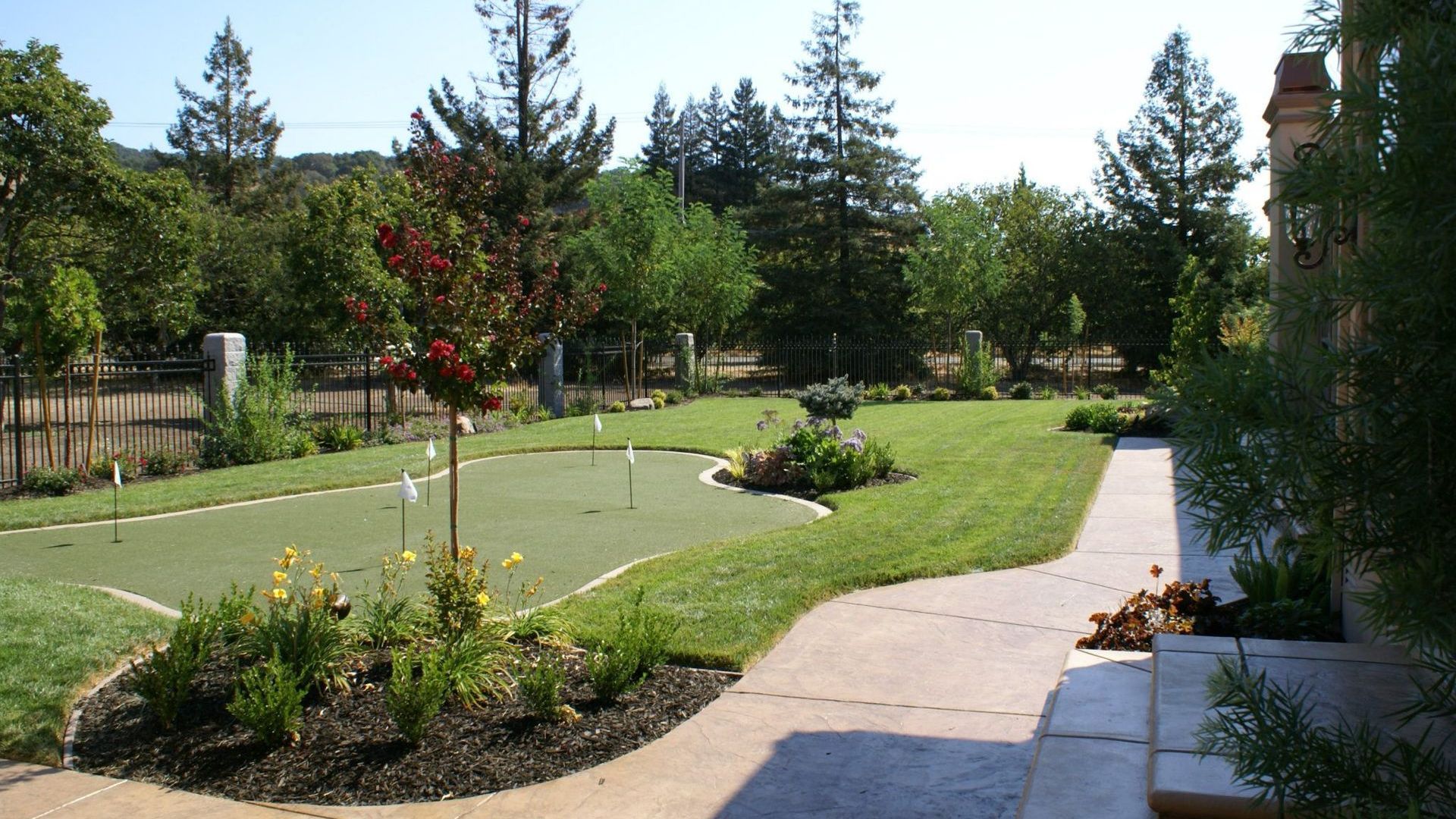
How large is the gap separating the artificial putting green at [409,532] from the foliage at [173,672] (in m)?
2.37

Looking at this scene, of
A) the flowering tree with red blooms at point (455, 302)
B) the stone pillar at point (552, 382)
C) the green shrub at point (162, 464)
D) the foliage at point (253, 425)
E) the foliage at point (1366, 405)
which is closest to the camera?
the foliage at point (1366, 405)

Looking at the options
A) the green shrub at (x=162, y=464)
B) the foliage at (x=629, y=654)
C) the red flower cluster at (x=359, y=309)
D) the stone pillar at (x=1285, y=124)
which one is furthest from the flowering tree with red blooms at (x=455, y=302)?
the green shrub at (x=162, y=464)

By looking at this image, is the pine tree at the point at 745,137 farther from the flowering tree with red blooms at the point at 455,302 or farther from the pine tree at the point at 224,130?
the flowering tree with red blooms at the point at 455,302

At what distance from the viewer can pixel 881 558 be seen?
828 cm

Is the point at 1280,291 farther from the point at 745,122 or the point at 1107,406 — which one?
the point at 745,122

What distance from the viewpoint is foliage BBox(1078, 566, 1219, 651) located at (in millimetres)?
5363

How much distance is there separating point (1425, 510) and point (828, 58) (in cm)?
3826

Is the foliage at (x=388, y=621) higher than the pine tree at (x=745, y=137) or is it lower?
lower

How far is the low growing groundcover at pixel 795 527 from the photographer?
691 centimetres

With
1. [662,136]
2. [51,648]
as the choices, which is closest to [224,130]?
[662,136]

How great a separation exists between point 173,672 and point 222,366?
480 inches

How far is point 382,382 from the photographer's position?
23688mm

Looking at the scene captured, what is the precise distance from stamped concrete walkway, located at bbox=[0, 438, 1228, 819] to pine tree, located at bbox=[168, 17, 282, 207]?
158 ft

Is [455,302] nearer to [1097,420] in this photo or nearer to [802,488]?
[802,488]
